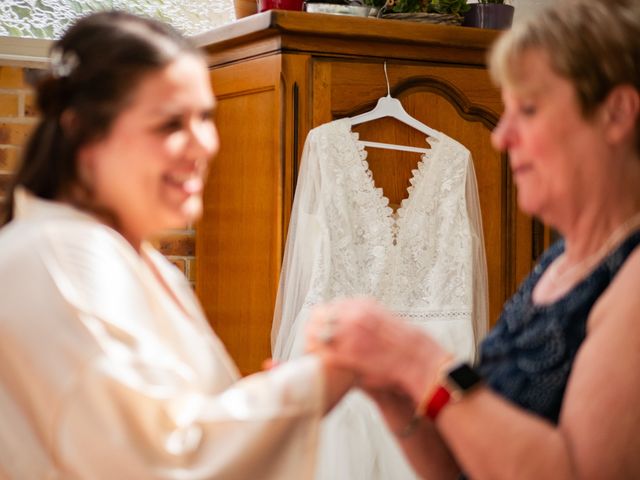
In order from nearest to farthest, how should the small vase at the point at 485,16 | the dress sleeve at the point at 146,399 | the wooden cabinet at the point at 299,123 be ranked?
the dress sleeve at the point at 146,399 → the wooden cabinet at the point at 299,123 → the small vase at the point at 485,16

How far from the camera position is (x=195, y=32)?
12.1 ft

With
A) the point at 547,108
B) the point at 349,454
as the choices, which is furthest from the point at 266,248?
the point at 547,108

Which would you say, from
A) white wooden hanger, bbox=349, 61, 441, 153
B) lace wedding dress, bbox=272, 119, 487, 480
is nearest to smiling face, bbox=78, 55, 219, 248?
lace wedding dress, bbox=272, 119, 487, 480

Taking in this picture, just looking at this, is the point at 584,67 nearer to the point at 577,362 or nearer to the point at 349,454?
the point at 577,362

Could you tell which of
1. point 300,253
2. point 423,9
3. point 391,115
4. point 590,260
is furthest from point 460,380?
point 423,9

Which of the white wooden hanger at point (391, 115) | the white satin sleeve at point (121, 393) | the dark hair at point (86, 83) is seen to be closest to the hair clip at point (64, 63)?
the dark hair at point (86, 83)

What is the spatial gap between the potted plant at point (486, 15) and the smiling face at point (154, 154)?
2.04m

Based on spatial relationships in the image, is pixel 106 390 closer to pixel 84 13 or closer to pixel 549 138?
pixel 549 138

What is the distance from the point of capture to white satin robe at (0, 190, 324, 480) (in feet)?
4.15

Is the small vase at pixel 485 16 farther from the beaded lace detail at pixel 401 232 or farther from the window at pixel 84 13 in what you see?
the window at pixel 84 13

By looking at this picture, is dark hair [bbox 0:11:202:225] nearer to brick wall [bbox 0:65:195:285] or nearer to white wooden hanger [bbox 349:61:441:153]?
white wooden hanger [bbox 349:61:441:153]

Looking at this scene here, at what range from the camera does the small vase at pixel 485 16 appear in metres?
3.34

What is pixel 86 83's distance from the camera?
1.41 metres

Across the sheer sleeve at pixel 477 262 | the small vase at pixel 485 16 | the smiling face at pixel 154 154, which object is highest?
the small vase at pixel 485 16
